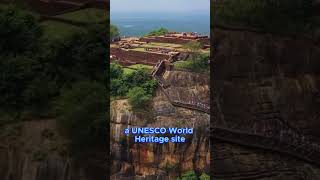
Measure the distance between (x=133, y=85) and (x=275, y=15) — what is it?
69.7 inches

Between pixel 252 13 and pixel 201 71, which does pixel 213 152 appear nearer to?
pixel 201 71

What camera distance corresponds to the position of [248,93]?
7340 millimetres

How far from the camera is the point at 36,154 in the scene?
7121mm

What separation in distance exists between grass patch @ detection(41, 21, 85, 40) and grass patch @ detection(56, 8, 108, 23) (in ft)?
0.30

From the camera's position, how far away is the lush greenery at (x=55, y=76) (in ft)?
23.2

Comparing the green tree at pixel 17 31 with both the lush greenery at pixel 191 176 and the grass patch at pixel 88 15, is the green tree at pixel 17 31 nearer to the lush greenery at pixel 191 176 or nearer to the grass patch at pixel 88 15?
the grass patch at pixel 88 15

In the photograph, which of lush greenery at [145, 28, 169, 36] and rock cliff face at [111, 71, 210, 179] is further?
lush greenery at [145, 28, 169, 36]

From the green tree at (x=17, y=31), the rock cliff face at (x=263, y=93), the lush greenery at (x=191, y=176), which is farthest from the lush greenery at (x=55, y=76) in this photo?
the rock cliff face at (x=263, y=93)

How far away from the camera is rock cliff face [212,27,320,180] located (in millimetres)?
7281

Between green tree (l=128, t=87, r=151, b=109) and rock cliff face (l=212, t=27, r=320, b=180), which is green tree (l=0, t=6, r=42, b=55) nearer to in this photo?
green tree (l=128, t=87, r=151, b=109)

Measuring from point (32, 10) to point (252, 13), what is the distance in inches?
95.6

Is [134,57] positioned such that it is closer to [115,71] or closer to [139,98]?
[115,71]

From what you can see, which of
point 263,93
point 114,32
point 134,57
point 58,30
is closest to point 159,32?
point 134,57

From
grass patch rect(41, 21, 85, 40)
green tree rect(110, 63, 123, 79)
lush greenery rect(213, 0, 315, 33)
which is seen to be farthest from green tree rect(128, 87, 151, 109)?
lush greenery rect(213, 0, 315, 33)
